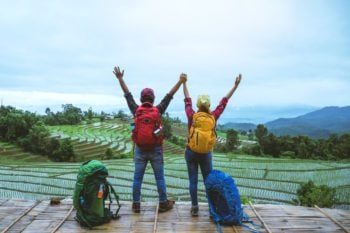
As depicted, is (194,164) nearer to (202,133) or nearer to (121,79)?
(202,133)

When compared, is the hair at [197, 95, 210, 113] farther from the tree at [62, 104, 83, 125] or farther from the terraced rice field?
the tree at [62, 104, 83, 125]

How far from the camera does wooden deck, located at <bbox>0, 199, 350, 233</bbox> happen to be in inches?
213

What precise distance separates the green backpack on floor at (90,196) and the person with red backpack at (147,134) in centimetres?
64

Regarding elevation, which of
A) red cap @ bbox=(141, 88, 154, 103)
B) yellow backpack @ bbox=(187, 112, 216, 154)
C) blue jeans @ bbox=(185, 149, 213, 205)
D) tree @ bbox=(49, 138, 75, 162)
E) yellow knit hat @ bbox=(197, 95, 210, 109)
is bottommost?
tree @ bbox=(49, 138, 75, 162)

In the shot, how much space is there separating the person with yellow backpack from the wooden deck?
0.44m

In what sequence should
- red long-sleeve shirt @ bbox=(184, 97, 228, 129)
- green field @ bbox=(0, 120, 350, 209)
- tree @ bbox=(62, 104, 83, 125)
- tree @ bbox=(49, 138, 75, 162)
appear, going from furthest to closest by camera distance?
tree @ bbox=(62, 104, 83, 125)
tree @ bbox=(49, 138, 75, 162)
green field @ bbox=(0, 120, 350, 209)
red long-sleeve shirt @ bbox=(184, 97, 228, 129)

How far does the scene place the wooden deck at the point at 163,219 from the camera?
5.41 meters

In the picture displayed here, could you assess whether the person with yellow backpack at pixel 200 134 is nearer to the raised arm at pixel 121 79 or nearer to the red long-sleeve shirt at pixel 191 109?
the red long-sleeve shirt at pixel 191 109

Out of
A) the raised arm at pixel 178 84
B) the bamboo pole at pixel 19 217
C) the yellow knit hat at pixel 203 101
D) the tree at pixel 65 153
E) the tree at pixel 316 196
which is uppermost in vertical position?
the raised arm at pixel 178 84

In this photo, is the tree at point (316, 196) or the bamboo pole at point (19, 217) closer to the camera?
the bamboo pole at point (19, 217)

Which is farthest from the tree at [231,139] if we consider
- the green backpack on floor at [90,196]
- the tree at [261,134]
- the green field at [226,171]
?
the green backpack on floor at [90,196]

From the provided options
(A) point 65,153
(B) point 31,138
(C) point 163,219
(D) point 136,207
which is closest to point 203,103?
(C) point 163,219

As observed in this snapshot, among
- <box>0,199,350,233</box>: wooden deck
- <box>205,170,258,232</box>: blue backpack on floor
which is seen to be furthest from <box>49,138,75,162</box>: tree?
<box>205,170,258,232</box>: blue backpack on floor

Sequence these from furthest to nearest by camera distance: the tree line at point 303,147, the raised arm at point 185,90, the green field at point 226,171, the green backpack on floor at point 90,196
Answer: the tree line at point 303,147 < the green field at point 226,171 < the raised arm at point 185,90 < the green backpack on floor at point 90,196
